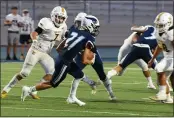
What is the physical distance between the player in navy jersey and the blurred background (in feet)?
51.1

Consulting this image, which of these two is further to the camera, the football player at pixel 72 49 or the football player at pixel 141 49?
the football player at pixel 141 49

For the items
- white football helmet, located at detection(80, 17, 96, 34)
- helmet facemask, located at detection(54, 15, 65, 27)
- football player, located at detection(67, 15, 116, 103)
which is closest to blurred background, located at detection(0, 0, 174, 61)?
football player, located at detection(67, 15, 116, 103)

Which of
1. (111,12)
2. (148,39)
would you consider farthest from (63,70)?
(111,12)

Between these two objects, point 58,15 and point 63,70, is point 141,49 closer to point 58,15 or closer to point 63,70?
point 58,15

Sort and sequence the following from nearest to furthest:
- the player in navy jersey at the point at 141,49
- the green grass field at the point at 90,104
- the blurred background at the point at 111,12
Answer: the green grass field at the point at 90,104, the player in navy jersey at the point at 141,49, the blurred background at the point at 111,12

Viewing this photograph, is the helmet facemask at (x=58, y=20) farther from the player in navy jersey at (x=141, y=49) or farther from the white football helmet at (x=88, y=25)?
the player in navy jersey at (x=141, y=49)

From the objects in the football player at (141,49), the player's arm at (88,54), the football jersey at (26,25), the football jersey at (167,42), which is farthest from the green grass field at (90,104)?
the football jersey at (26,25)

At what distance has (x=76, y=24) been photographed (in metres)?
9.93

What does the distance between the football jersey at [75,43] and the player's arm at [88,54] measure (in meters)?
0.06

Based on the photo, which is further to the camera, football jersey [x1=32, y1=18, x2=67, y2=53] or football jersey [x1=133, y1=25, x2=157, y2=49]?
football jersey [x1=133, y1=25, x2=157, y2=49]

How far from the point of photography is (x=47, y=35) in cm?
1030

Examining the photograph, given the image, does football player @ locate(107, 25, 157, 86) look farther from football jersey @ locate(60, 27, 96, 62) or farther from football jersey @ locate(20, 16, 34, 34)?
football jersey @ locate(20, 16, 34, 34)

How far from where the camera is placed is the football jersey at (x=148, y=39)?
Result: 1190cm

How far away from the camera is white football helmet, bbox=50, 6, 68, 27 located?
10.1 m
